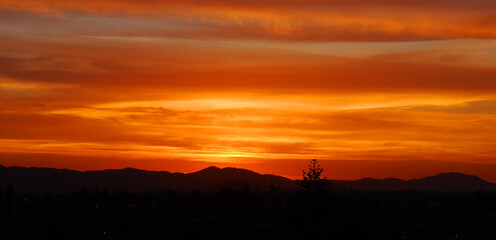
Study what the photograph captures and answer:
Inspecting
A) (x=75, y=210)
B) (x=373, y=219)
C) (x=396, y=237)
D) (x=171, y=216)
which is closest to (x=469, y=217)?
(x=373, y=219)

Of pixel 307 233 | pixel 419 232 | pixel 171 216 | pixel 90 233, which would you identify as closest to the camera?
pixel 307 233

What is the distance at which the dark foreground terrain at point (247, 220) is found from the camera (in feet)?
206

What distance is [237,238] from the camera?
75.2 metres

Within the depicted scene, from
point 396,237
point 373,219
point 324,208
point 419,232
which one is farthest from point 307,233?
point 373,219

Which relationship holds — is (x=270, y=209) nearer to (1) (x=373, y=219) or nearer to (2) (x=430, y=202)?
(1) (x=373, y=219)

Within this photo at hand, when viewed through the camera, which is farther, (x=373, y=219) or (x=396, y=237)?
(x=373, y=219)

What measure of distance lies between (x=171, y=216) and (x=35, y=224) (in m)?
24.9

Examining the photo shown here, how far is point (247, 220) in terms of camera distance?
95.2 metres

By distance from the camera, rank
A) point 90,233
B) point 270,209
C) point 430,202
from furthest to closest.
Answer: point 430,202 → point 270,209 → point 90,233

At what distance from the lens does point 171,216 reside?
329ft

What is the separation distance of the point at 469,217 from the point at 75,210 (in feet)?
189

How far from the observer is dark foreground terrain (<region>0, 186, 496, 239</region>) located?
2473 inches

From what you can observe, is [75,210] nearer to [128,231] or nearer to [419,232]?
[128,231]

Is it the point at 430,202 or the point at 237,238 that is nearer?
the point at 237,238
